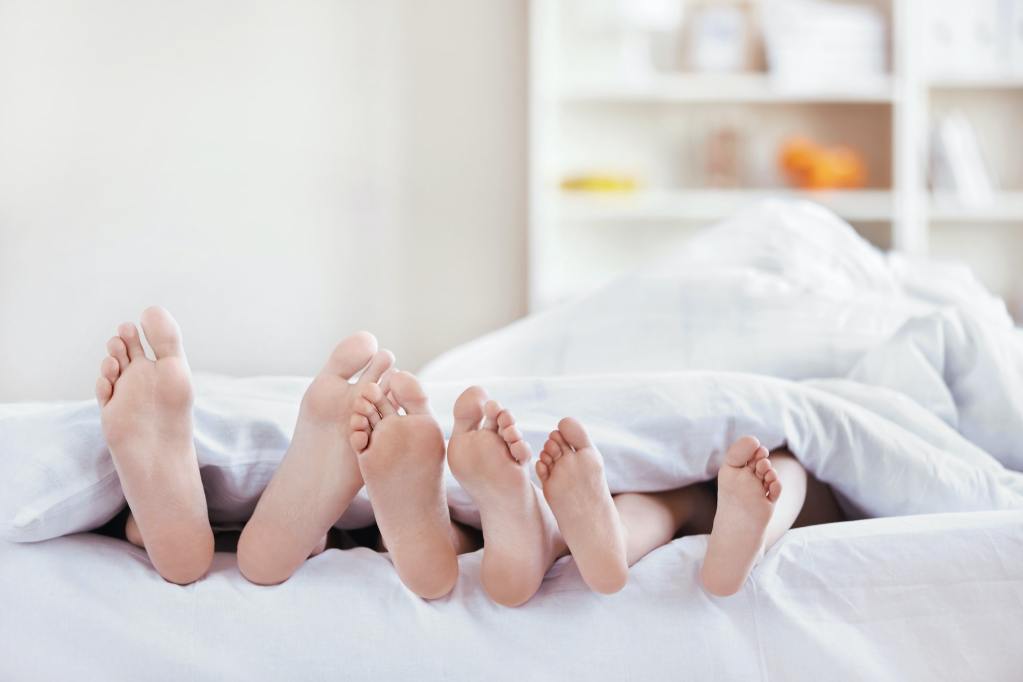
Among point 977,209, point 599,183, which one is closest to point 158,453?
point 599,183

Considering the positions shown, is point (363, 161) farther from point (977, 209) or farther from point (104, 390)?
point (104, 390)

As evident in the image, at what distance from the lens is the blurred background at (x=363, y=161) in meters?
3.07

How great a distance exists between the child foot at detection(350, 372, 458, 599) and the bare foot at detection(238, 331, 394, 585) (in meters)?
0.03

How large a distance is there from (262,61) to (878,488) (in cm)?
274

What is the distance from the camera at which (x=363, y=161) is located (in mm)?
3219

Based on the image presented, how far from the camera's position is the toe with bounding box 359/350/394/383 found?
763 millimetres

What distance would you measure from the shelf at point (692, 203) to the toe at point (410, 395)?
2257mm

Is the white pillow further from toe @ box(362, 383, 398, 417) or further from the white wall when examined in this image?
the white wall

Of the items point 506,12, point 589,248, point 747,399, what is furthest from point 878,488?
point 506,12

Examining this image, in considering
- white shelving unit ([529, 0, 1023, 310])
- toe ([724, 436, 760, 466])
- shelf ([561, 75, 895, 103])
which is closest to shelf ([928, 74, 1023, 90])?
white shelving unit ([529, 0, 1023, 310])

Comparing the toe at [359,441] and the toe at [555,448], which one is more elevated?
the toe at [359,441]

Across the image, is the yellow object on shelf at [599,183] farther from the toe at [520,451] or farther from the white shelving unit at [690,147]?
the toe at [520,451]

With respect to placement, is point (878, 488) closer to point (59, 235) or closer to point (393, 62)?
point (393, 62)

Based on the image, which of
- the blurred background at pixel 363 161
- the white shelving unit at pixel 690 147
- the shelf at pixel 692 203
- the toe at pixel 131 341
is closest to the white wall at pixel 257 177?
the blurred background at pixel 363 161
